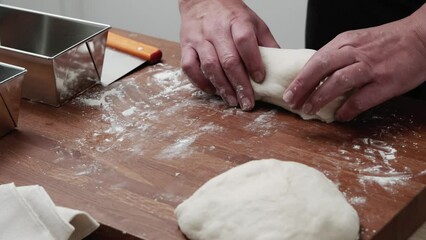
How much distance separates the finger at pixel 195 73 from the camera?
133 cm

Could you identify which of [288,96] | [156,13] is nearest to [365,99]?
[288,96]

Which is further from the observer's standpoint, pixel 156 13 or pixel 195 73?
pixel 156 13

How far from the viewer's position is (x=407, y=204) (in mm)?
1006

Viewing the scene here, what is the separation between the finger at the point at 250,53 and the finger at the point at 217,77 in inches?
1.9

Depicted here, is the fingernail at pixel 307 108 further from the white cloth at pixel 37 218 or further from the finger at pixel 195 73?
the white cloth at pixel 37 218

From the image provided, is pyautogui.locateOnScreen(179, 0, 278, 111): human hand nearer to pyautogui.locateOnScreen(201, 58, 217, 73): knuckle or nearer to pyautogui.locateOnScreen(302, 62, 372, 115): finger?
pyautogui.locateOnScreen(201, 58, 217, 73): knuckle

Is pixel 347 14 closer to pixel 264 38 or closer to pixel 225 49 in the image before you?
pixel 264 38

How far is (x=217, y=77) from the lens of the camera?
4.27 ft

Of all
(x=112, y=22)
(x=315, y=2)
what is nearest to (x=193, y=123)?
(x=315, y=2)

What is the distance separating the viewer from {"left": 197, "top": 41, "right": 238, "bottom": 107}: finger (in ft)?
4.27

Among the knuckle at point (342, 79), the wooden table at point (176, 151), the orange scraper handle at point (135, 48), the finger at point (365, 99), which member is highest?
the knuckle at point (342, 79)

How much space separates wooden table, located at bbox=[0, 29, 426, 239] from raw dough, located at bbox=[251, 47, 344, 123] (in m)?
0.02

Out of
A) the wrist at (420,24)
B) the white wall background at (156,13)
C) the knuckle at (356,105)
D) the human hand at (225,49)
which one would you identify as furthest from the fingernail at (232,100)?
the white wall background at (156,13)

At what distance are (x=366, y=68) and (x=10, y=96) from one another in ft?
2.06
